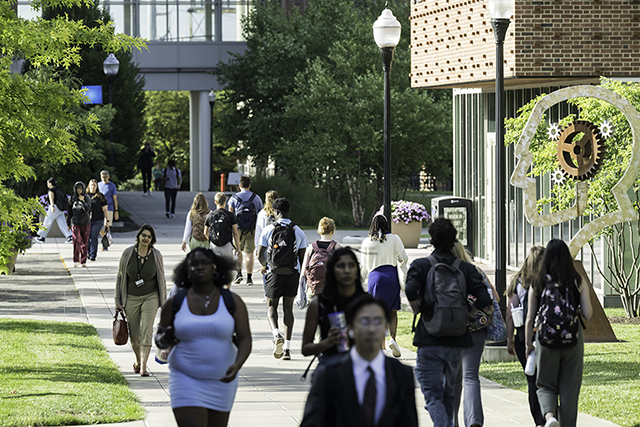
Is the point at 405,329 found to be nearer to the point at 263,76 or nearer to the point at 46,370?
the point at 46,370

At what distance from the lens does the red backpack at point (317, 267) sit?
33.5ft

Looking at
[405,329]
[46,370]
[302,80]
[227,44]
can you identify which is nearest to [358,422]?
[46,370]

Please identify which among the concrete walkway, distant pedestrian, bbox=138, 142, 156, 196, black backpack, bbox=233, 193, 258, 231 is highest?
distant pedestrian, bbox=138, 142, 156, 196

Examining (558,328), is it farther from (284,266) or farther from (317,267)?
(284,266)

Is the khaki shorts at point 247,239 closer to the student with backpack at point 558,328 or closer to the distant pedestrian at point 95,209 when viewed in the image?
the distant pedestrian at point 95,209

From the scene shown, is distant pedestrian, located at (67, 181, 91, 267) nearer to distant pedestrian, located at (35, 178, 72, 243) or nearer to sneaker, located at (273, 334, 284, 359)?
distant pedestrian, located at (35, 178, 72, 243)

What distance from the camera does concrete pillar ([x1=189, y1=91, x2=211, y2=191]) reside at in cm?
5094

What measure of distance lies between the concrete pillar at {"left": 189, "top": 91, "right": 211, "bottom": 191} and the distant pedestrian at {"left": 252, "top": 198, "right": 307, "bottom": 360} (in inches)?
1580

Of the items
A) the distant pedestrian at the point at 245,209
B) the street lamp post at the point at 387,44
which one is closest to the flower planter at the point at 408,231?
the distant pedestrian at the point at 245,209

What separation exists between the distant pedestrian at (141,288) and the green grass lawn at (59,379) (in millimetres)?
462

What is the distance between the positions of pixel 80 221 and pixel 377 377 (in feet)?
54.8

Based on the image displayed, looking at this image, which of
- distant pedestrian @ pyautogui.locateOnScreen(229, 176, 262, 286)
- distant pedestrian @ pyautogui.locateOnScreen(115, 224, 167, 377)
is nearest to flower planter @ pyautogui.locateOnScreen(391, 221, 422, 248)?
distant pedestrian @ pyautogui.locateOnScreen(229, 176, 262, 286)

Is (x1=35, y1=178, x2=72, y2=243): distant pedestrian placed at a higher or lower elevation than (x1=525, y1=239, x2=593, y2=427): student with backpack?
higher

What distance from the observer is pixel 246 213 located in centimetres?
1695
